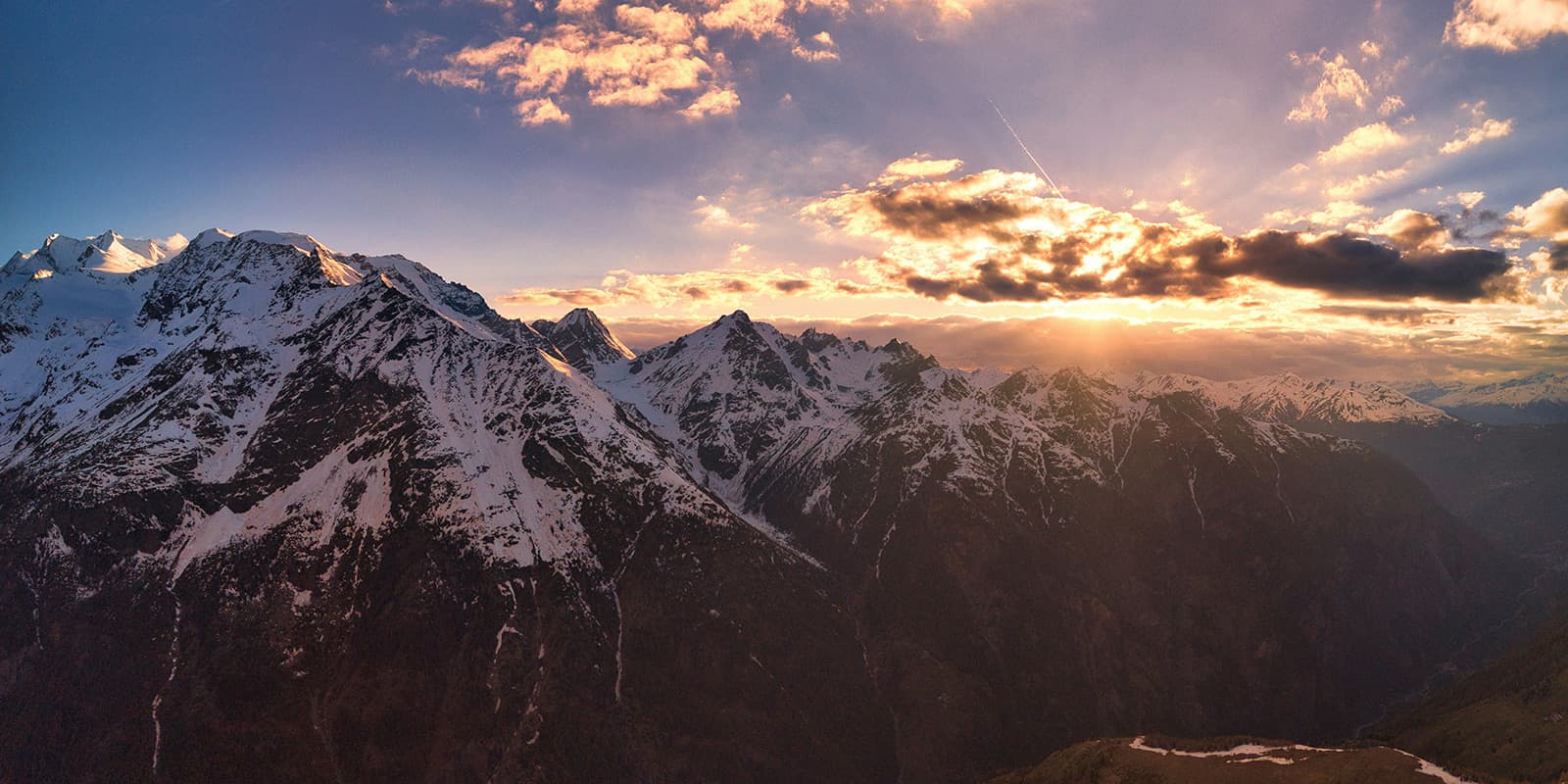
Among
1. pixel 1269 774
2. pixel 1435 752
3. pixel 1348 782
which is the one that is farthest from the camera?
pixel 1435 752

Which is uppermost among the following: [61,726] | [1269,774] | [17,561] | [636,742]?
[17,561]

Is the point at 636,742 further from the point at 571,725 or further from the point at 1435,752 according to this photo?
the point at 1435,752

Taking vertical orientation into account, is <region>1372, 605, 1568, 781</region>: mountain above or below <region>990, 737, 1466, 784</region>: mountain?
below

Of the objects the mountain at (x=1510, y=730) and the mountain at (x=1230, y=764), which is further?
the mountain at (x=1510, y=730)

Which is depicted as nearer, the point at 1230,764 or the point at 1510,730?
the point at 1230,764

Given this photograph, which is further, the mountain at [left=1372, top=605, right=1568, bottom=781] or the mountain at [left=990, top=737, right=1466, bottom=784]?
the mountain at [left=1372, top=605, right=1568, bottom=781]

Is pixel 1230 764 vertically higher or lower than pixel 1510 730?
higher

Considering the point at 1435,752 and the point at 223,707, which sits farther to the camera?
the point at 223,707

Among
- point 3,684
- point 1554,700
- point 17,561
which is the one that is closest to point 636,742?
point 3,684

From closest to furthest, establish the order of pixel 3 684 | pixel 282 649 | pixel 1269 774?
pixel 1269 774 → pixel 3 684 → pixel 282 649

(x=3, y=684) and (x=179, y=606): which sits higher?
(x=179, y=606)

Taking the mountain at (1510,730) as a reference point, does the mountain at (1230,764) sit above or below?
above
